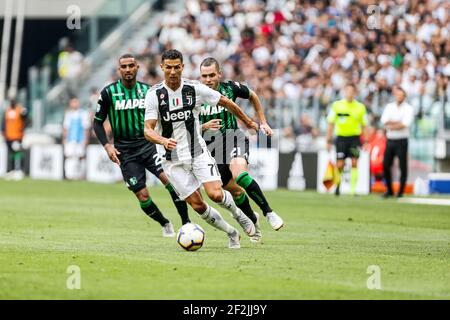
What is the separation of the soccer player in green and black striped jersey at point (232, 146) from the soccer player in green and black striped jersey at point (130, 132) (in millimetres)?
1061

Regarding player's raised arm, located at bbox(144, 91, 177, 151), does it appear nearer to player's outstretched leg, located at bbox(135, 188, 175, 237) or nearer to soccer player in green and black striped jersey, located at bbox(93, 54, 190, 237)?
soccer player in green and black striped jersey, located at bbox(93, 54, 190, 237)

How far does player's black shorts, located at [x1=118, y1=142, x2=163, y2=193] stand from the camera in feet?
50.0

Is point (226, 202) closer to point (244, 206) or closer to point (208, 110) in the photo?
point (244, 206)

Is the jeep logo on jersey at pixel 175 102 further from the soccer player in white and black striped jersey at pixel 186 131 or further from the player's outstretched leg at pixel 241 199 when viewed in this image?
the player's outstretched leg at pixel 241 199

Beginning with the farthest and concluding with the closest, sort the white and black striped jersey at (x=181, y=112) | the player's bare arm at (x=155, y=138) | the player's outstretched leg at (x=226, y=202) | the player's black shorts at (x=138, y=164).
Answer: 1. the player's black shorts at (x=138, y=164)
2. the player's outstretched leg at (x=226, y=202)
3. the white and black striped jersey at (x=181, y=112)
4. the player's bare arm at (x=155, y=138)

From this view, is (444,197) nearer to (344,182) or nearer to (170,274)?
(344,182)

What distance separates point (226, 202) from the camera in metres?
13.0

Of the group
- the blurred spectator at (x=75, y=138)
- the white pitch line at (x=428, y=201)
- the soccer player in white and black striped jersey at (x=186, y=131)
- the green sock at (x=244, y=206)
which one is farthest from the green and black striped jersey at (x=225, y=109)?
the blurred spectator at (x=75, y=138)

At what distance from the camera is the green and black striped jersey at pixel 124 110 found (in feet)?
50.0

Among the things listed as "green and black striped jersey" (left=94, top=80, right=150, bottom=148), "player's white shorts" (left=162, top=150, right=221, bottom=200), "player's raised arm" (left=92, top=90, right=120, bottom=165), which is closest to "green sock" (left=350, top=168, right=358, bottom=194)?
"green and black striped jersey" (left=94, top=80, right=150, bottom=148)

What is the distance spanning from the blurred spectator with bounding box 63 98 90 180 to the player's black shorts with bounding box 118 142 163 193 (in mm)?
16126

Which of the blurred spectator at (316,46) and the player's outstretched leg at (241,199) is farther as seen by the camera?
the blurred spectator at (316,46)

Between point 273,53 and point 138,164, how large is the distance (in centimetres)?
1633

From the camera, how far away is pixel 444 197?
81.3 ft
